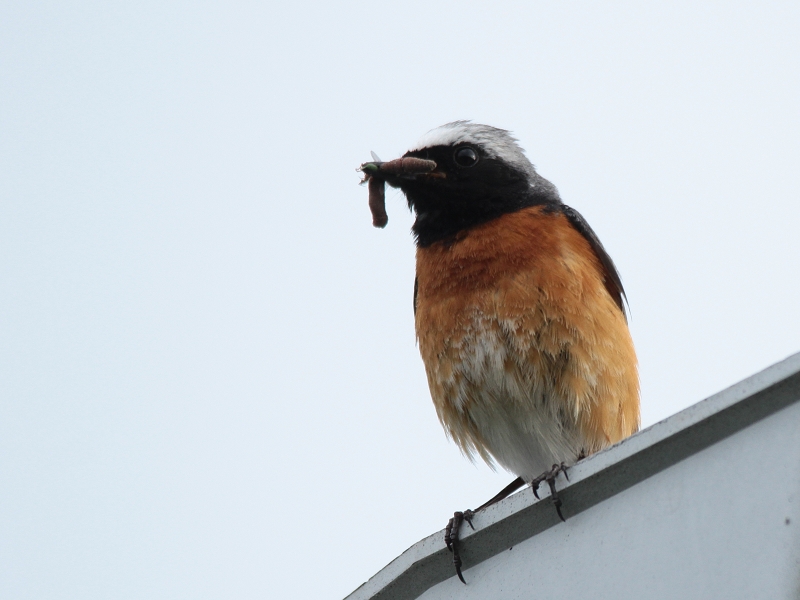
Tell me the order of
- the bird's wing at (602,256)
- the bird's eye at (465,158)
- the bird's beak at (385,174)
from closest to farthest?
the bird's wing at (602,256), the bird's beak at (385,174), the bird's eye at (465,158)

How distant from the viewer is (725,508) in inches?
106

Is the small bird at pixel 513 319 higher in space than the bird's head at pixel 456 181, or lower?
lower

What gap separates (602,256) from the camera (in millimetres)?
6746

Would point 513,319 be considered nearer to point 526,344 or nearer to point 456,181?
point 526,344

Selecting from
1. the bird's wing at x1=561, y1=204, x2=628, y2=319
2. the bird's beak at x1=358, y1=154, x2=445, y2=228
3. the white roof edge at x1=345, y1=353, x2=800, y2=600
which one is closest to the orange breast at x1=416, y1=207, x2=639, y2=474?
the bird's wing at x1=561, y1=204, x2=628, y2=319

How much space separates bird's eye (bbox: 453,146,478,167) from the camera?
7.09m

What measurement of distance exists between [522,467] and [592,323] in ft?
4.09

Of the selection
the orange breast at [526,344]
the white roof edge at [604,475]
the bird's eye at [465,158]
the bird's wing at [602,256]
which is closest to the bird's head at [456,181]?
the bird's eye at [465,158]

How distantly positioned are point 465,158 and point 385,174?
59 cm

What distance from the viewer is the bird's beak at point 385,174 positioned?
22.9 feet

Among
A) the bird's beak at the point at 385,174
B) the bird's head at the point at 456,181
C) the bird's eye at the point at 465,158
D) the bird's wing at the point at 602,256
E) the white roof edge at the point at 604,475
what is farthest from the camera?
the bird's eye at the point at 465,158

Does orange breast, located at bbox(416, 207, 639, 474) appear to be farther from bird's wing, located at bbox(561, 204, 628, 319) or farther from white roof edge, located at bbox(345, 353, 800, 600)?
white roof edge, located at bbox(345, 353, 800, 600)

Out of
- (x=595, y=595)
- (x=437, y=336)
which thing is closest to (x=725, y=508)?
(x=595, y=595)

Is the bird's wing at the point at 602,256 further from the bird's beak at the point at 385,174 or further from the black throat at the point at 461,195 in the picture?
the bird's beak at the point at 385,174
